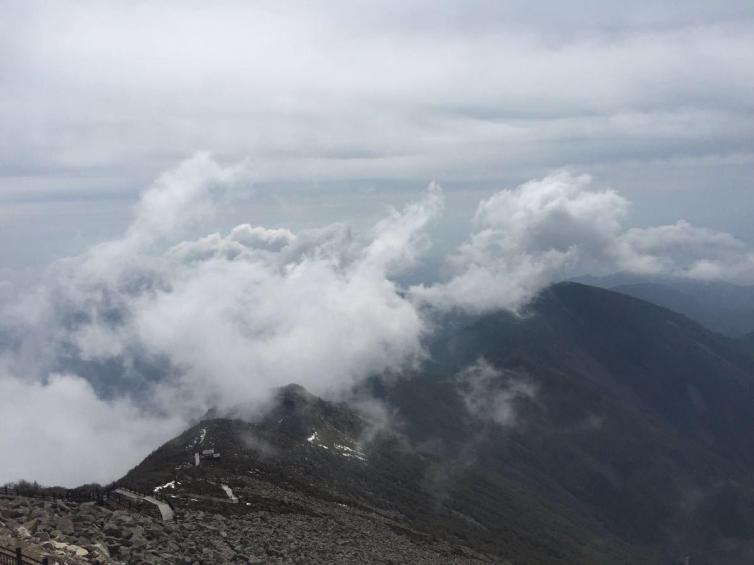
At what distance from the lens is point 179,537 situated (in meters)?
60.8

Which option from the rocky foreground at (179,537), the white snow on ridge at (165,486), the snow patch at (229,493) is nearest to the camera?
the rocky foreground at (179,537)

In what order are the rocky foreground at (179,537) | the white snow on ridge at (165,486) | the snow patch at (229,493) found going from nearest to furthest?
the rocky foreground at (179,537) → the white snow on ridge at (165,486) → the snow patch at (229,493)

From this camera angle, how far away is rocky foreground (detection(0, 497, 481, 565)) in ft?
160

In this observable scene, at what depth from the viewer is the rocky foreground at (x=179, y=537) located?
→ 48750 millimetres

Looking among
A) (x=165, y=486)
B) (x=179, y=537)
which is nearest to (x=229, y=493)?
(x=165, y=486)

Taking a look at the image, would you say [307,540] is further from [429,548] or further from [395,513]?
[395,513]

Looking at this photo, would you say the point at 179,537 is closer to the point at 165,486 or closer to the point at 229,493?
the point at 165,486

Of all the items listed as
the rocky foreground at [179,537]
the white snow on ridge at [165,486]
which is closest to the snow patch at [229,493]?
the rocky foreground at [179,537]

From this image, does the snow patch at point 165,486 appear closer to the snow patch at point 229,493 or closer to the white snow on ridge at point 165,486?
the white snow on ridge at point 165,486

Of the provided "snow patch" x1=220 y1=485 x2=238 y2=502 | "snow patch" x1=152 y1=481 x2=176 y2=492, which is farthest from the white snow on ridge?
"snow patch" x1=220 y1=485 x2=238 y2=502

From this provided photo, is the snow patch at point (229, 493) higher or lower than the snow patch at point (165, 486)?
lower

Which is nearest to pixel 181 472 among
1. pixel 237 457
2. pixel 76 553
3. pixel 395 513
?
pixel 237 457

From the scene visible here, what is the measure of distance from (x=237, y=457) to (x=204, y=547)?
10190cm

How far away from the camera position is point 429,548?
121438 mm
